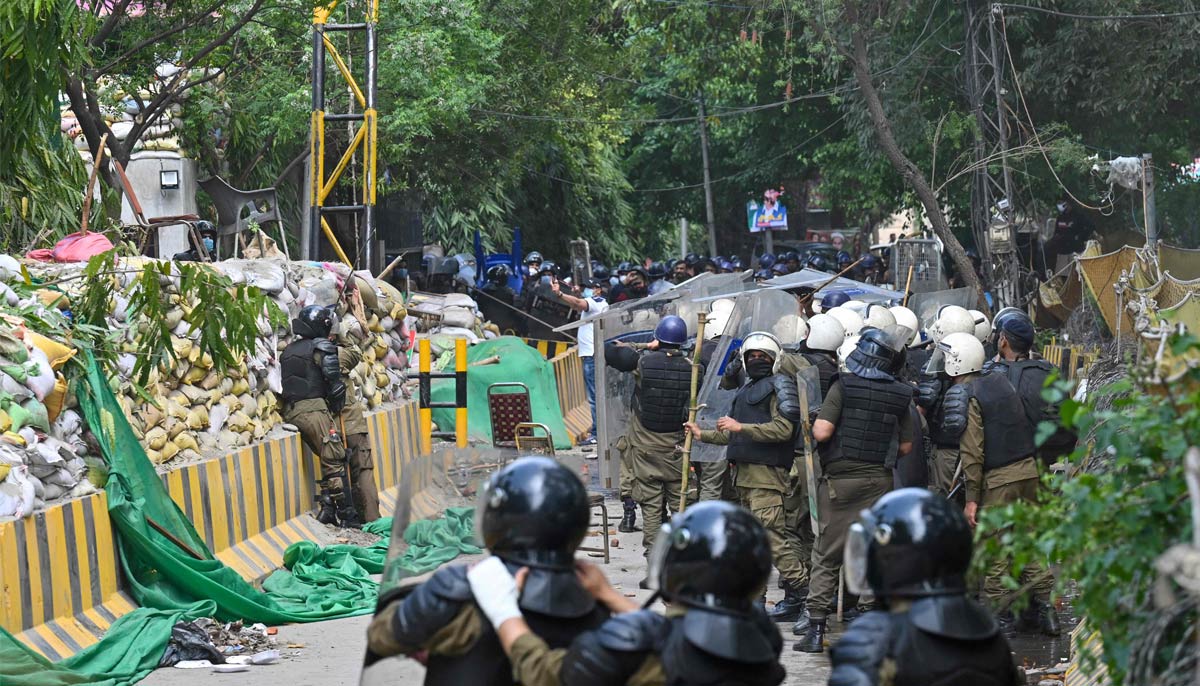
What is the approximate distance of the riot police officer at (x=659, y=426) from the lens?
10789 mm

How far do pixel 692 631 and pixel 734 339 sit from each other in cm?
824

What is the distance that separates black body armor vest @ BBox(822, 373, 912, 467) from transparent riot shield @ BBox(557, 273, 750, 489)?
397 cm

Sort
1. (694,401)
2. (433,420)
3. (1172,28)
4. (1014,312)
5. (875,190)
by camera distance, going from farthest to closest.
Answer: (875,190) → (1172,28) → (433,420) → (694,401) → (1014,312)

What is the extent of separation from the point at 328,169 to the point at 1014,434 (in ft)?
58.8

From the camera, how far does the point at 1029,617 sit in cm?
871

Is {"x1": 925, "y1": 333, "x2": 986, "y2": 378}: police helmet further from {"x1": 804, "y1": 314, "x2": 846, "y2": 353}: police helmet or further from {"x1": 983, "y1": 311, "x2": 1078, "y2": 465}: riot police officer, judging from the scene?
{"x1": 804, "y1": 314, "x2": 846, "y2": 353}: police helmet

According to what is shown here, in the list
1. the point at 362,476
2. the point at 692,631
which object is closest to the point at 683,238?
the point at 362,476

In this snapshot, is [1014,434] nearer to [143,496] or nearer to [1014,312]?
Result: [1014,312]

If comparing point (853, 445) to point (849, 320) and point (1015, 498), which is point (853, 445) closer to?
point (1015, 498)

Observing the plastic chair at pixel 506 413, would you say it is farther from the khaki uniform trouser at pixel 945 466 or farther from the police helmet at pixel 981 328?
the khaki uniform trouser at pixel 945 466

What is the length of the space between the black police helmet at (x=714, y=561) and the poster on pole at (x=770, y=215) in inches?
1327

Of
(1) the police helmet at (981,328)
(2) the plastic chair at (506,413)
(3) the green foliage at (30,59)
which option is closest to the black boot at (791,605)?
(1) the police helmet at (981,328)

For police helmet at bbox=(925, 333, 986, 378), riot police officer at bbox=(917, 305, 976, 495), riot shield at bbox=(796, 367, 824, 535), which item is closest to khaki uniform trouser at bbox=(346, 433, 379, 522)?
riot shield at bbox=(796, 367, 824, 535)

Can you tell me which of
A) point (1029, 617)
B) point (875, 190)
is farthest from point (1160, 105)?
point (1029, 617)
